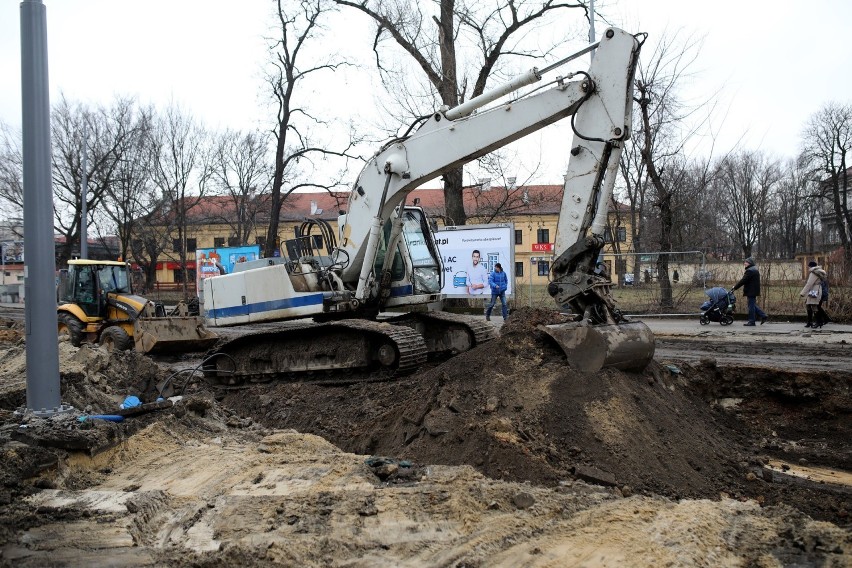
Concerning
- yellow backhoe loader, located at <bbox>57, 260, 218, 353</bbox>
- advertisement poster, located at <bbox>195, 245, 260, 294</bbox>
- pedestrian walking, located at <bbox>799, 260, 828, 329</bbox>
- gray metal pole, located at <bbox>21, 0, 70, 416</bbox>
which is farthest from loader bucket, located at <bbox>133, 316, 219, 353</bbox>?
pedestrian walking, located at <bbox>799, 260, 828, 329</bbox>

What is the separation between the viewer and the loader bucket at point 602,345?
6922mm

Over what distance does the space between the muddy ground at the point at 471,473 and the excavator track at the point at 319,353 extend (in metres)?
0.71

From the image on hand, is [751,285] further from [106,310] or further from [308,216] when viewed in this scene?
[308,216]

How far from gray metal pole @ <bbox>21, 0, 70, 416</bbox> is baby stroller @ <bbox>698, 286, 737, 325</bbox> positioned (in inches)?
612

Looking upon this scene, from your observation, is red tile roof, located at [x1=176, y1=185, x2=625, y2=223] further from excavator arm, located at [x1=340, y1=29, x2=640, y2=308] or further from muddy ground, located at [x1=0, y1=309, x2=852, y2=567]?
muddy ground, located at [x1=0, y1=309, x2=852, y2=567]


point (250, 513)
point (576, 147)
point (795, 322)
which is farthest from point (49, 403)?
point (795, 322)

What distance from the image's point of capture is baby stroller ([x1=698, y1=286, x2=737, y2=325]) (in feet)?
59.9

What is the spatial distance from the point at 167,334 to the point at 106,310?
2.62 meters

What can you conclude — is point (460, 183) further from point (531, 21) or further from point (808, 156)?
point (808, 156)

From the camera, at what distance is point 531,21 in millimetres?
22078

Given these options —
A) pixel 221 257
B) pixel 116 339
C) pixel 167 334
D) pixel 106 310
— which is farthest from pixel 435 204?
pixel 167 334

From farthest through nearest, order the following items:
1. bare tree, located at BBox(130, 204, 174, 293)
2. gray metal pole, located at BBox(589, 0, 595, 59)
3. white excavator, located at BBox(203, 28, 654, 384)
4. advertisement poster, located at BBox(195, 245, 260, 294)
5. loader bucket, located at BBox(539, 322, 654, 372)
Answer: bare tree, located at BBox(130, 204, 174, 293)
advertisement poster, located at BBox(195, 245, 260, 294)
gray metal pole, located at BBox(589, 0, 595, 59)
white excavator, located at BBox(203, 28, 654, 384)
loader bucket, located at BBox(539, 322, 654, 372)

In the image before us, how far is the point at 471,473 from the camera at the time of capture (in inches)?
216

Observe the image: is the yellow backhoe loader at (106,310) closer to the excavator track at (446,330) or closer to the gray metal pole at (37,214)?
the excavator track at (446,330)
